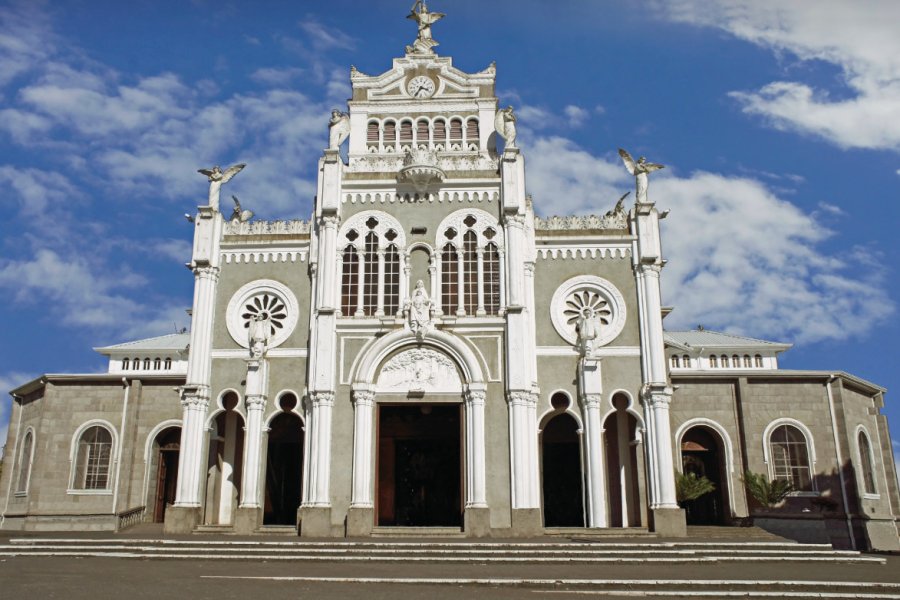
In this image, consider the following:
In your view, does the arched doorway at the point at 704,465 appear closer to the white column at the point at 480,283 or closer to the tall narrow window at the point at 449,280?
the white column at the point at 480,283

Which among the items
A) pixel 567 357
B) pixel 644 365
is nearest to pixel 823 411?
pixel 644 365

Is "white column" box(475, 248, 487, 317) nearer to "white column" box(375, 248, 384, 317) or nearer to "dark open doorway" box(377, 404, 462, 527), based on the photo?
"white column" box(375, 248, 384, 317)

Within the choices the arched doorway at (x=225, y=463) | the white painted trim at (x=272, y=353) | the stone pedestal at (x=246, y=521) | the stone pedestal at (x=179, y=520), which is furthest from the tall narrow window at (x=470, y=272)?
the stone pedestal at (x=179, y=520)

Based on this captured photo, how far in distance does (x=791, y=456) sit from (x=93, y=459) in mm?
28644

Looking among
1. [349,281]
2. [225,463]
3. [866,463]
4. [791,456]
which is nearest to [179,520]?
[225,463]

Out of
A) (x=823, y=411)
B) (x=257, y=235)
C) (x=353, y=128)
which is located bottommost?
(x=823, y=411)

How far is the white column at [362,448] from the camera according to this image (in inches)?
1077

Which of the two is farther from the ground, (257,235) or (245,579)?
(257,235)

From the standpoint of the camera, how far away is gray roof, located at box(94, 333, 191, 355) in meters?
38.8

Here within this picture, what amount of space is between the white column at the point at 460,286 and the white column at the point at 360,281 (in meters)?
3.43

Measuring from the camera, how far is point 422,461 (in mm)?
32812

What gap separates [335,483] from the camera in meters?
27.8

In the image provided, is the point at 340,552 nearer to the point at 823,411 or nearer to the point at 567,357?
the point at 567,357

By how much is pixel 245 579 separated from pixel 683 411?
847 inches
